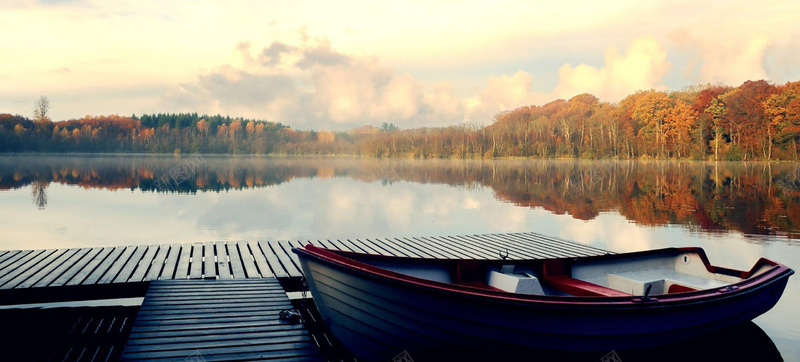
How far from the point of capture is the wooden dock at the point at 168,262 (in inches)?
286

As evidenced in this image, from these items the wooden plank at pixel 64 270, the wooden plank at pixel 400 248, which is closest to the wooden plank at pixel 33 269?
the wooden plank at pixel 64 270

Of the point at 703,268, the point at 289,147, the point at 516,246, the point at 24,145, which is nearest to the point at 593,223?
the point at 516,246

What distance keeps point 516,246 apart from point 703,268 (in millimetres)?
4444

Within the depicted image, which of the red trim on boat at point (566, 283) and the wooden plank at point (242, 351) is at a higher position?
the red trim on boat at point (566, 283)

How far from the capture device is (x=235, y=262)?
8984 mm

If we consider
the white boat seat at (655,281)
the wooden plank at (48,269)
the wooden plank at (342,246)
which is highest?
the white boat seat at (655,281)

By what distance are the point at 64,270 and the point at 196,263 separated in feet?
6.07

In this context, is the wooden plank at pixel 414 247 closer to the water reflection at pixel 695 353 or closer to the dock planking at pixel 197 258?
the dock planking at pixel 197 258

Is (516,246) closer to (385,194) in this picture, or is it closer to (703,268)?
(703,268)

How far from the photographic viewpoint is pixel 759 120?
62.6 metres

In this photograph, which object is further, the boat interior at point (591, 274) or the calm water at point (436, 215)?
the calm water at point (436, 215)

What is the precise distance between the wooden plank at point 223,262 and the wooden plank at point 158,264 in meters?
0.86

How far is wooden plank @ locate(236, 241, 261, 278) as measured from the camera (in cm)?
829

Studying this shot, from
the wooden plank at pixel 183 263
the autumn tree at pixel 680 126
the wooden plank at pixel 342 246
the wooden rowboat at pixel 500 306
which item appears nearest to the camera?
the wooden rowboat at pixel 500 306
